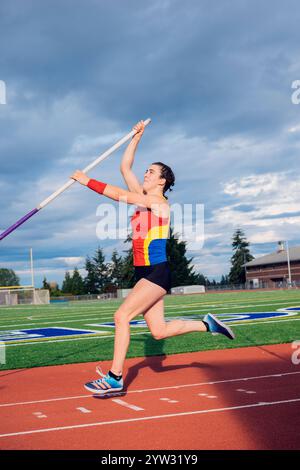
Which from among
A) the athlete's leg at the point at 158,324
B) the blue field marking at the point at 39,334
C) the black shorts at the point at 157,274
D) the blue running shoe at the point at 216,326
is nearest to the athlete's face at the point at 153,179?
the black shorts at the point at 157,274

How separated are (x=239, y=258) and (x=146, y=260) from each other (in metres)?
104

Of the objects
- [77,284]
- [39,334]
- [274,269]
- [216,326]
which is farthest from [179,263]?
[216,326]

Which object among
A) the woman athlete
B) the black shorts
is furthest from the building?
the black shorts

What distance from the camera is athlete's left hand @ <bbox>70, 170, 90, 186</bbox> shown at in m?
5.73

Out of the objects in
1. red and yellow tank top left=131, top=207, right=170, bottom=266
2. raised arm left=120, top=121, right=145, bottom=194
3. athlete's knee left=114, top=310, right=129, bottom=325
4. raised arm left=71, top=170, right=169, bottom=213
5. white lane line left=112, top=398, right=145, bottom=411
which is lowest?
white lane line left=112, top=398, right=145, bottom=411

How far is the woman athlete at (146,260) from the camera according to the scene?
565cm

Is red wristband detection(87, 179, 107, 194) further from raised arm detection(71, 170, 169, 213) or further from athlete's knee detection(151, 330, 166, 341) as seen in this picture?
athlete's knee detection(151, 330, 166, 341)

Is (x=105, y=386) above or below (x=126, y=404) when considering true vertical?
above

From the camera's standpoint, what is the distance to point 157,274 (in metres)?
5.78

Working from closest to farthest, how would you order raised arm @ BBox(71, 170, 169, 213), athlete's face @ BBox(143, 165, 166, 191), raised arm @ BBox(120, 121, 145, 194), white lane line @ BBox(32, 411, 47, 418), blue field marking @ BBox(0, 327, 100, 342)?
white lane line @ BBox(32, 411, 47, 418), raised arm @ BBox(71, 170, 169, 213), athlete's face @ BBox(143, 165, 166, 191), raised arm @ BBox(120, 121, 145, 194), blue field marking @ BBox(0, 327, 100, 342)

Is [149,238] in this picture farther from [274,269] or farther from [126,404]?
[274,269]

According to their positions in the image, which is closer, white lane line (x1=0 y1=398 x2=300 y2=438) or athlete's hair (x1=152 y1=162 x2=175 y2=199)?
white lane line (x1=0 y1=398 x2=300 y2=438)

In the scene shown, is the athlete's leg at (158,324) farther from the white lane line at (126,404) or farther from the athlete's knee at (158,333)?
the white lane line at (126,404)

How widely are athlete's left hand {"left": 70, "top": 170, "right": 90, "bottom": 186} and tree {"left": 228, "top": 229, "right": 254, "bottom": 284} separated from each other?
10344cm
